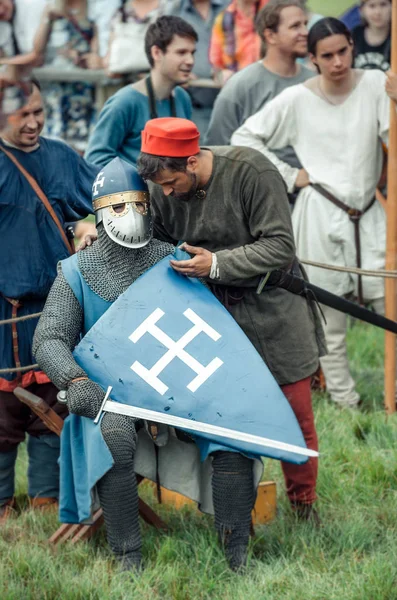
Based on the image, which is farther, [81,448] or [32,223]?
[32,223]

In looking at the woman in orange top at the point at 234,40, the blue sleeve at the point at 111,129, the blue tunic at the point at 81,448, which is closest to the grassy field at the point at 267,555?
the blue tunic at the point at 81,448

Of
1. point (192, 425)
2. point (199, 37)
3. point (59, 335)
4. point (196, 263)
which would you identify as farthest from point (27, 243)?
point (199, 37)

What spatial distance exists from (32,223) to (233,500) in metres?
1.46

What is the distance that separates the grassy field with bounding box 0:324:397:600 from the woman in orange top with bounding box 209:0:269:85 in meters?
3.44

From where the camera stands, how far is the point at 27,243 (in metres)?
4.48

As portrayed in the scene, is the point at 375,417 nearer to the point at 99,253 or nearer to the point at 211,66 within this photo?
the point at 99,253

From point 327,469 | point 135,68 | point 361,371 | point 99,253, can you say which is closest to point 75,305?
point 99,253

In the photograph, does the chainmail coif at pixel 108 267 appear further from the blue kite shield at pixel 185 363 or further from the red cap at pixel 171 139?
the red cap at pixel 171 139

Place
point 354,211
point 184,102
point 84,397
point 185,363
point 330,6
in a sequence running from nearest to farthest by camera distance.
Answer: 1. point 84,397
2. point 185,363
3. point 354,211
4. point 184,102
5. point 330,6

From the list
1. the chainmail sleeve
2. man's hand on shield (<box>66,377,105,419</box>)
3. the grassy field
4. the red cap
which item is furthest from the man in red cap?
man's hand on shield (<box>66,377,105,419</box>)

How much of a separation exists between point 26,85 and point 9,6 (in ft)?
1.88

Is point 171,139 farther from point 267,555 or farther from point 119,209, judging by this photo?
point 267,555

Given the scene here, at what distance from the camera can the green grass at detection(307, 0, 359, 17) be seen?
21.7 meters

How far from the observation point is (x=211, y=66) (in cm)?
788
